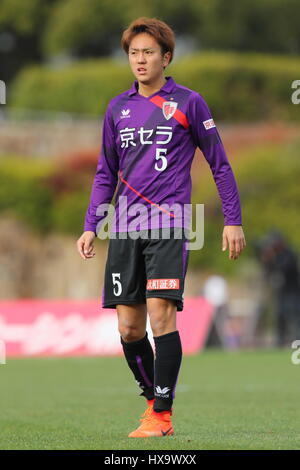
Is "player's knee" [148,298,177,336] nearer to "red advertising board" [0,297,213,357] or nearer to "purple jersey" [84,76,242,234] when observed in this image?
"purple jersey" [84,76,242,234]

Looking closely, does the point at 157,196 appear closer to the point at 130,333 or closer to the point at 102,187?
the point at 102,187

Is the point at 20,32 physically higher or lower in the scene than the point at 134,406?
higher

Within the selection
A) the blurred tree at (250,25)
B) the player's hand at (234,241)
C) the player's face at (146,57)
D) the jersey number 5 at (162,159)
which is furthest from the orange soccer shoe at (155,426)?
the blurred tree at (250,25)

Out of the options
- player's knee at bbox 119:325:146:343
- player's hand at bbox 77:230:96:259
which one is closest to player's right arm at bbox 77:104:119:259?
player's hand at bbox 77:230:96:259

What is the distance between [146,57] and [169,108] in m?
0.33

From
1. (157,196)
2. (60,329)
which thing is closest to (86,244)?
(157,196)

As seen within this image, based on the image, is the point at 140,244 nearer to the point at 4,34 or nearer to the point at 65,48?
the point at 65,48

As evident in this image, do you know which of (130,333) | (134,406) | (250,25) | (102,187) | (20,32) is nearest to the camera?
(130,333)

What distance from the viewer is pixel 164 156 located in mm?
6938

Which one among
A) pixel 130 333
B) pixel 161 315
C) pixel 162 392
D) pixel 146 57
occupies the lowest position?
pixel 162 392

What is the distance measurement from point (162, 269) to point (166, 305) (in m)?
0.22

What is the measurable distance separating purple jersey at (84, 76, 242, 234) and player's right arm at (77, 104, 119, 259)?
125 millimetres

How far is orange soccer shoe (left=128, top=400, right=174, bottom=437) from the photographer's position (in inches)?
264

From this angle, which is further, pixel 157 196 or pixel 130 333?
pixel 130 333
